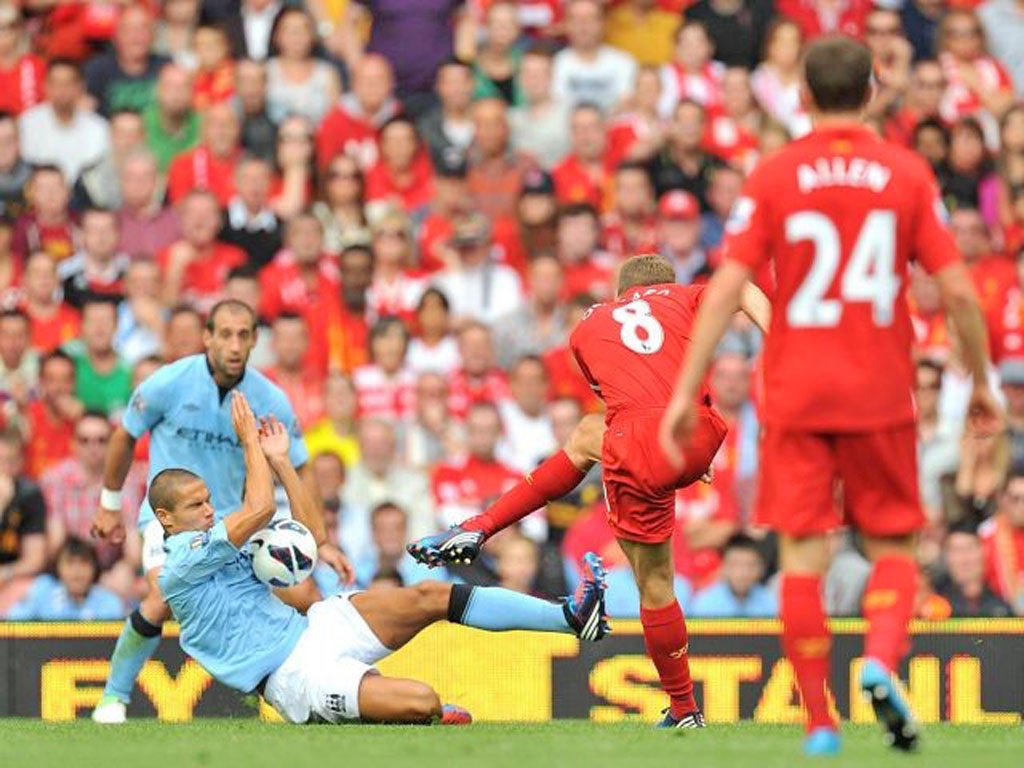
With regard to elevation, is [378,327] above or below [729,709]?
above

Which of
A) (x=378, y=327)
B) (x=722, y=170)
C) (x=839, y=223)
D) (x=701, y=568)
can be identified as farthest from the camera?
(x=722, y=170)

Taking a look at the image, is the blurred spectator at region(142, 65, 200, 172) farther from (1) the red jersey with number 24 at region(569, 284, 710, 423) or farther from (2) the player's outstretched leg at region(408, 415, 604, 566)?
(1) the red jersey with number 24 at region(569, 284, 710, 423)

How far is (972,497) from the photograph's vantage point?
14391 mm

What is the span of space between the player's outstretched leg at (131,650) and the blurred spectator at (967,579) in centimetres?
459

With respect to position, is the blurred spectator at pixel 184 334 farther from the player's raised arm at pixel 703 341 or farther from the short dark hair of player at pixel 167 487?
the player's raised arm at pixel 703 341

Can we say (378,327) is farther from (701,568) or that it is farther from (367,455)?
(701,568)

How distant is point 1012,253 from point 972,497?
2280 millimetres

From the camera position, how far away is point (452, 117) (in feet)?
55.9

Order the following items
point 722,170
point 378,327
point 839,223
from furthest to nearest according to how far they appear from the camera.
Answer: point 722,170 → point 378,327 → point 839,223

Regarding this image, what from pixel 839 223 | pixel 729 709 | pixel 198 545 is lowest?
pixel 729 709

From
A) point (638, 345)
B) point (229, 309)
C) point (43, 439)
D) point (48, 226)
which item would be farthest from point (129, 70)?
point (638, 345)

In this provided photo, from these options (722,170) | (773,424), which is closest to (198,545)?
(773,424)

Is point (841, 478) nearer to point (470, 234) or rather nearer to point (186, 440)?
point (186, 440)

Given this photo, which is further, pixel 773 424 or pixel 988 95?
pixel 988 95
